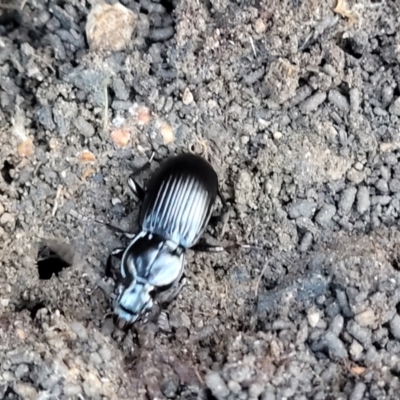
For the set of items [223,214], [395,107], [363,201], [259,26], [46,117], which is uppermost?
[259,26]

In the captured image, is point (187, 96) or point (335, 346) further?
point (187, 96)

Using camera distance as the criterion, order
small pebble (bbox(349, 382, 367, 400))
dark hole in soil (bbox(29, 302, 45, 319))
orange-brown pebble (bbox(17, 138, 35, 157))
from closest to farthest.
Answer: small pebble (bbox(349, 382, 367, 400)), dark hole in soil (bbox(29, 302, 45, 319)), orange-brown pebble (bbox(17, 138, 35, 157))

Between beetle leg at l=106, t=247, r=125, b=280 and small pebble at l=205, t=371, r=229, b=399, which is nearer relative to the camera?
small pebble at l=205, t=371, r=229, b=399

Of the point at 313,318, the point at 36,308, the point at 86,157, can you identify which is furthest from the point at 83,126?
the point at 313,318

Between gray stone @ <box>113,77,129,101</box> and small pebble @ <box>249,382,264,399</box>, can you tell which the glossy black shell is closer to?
gray stone @ <box>113,77,129,101</box>

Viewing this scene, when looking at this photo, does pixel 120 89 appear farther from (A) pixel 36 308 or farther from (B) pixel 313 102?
(A) pixel 36 308

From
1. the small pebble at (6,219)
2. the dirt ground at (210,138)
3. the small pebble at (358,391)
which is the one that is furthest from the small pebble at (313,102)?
the small pebble at (6,219)

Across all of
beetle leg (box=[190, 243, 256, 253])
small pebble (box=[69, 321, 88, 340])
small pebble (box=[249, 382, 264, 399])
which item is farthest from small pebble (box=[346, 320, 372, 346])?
small pebble (box=[69, 321, 88, 340])
